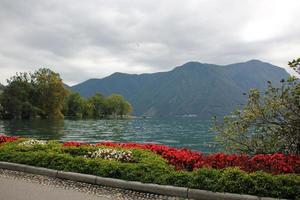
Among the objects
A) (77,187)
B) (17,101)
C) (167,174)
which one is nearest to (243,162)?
(167,174)

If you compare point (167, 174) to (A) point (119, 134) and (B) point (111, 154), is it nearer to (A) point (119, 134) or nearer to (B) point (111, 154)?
(B) point (111, 154)

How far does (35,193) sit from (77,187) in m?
1.31

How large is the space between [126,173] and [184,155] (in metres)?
2.49

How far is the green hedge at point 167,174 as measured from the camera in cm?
830

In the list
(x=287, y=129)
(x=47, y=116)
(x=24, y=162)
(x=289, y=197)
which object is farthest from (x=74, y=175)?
(x=47, y=116)

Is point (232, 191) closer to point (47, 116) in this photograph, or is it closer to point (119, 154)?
point (119, 154)

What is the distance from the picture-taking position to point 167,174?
976 centimetres

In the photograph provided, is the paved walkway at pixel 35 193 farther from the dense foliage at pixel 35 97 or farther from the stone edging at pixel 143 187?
the dense foliage at pixel 35 97

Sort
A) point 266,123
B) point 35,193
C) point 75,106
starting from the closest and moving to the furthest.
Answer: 1. point 35,193
2. point 266,123
3. point 75,106

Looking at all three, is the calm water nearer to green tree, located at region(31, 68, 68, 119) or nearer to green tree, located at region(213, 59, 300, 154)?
green tree, located at region(213, 59, 300, 154)

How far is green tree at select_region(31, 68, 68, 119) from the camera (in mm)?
114062

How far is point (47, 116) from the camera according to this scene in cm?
11738

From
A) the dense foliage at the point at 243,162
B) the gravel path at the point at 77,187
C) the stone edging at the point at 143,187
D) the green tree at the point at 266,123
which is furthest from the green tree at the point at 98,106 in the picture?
the dense foliage at the point at 243,162

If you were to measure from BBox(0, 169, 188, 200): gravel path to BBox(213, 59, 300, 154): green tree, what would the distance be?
18.6ft
